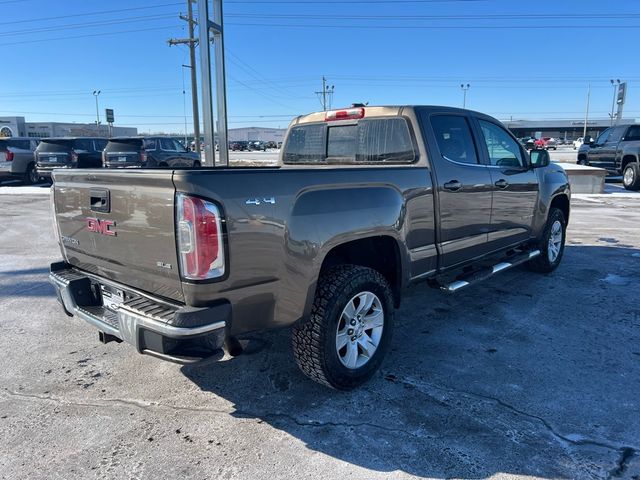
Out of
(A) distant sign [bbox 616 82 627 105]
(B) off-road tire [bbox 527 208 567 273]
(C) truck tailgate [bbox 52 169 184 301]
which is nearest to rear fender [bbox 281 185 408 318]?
(C) truck tailgate [bbox 52 169 184 301]

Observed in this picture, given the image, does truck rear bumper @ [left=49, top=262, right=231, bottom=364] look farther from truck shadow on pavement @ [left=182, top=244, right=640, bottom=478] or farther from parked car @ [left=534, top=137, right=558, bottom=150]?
parked car @ [left=534, top=137, right=558, bottom=150]

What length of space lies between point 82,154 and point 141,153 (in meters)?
2.92

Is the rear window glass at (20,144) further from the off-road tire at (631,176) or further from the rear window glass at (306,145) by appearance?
the off-road tire at (631,176)

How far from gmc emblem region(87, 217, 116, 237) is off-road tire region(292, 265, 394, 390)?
1.31 metres

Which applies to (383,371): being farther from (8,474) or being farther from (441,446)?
(8,474)

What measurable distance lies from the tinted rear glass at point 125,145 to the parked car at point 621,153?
16451mm

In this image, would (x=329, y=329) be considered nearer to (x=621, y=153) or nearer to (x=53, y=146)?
(x=53, y=146)

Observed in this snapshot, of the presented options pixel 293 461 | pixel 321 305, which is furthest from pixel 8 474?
pixel 321 305

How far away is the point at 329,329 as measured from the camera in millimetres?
3176

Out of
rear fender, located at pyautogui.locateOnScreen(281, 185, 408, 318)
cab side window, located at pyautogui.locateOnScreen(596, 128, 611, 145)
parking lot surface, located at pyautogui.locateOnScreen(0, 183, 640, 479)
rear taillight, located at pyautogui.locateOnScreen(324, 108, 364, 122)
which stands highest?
cab side window, located at pyautogui.locateOnScreen(596, 128, 611, 145)

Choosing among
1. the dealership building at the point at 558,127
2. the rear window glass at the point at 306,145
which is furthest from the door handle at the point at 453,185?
the dealership building at the point at 558,127

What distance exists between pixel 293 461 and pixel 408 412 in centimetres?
86

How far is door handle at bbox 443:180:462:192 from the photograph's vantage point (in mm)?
4117

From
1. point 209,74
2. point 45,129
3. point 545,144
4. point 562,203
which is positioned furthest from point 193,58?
point 45,129
